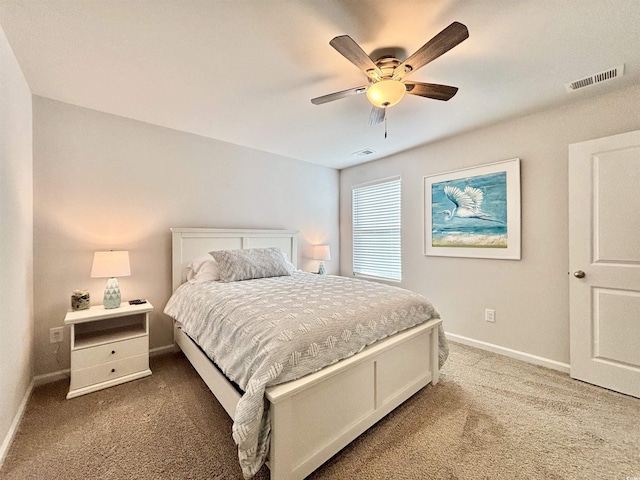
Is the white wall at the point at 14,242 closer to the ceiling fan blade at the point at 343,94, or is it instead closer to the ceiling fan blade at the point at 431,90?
the ceiling fan blade at the point at 343,94

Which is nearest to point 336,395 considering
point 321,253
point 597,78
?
point 321,253

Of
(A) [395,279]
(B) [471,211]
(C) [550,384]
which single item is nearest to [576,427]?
(C) [550,384]

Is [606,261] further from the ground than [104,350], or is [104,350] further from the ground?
[606,261]

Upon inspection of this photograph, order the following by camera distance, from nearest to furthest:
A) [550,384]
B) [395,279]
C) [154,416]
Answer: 1. [154,416]
2. [550,384]
3. [395,279]

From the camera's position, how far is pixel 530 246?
2.60 metres

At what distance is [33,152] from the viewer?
7.29 ft

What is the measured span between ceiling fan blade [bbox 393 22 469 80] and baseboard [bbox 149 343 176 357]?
3.23m

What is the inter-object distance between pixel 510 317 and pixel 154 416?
319 centimetres

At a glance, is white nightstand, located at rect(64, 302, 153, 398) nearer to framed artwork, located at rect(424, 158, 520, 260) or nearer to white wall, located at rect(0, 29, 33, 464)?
white wall, located at rect(0, 29, 33, 464)

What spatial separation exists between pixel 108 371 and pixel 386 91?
2933mm

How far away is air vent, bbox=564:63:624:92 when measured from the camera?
6.14 ft

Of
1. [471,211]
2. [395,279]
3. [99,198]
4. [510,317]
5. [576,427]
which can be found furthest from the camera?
[395,279]

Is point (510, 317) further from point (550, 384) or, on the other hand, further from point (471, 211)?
point (471, 211)

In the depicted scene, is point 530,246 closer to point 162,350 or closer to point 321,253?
point 321,253
